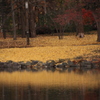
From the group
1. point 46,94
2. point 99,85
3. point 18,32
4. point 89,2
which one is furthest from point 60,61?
point 18,32

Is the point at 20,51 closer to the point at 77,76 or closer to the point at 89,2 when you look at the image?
the point at 89,2

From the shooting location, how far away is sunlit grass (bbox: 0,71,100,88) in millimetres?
19438

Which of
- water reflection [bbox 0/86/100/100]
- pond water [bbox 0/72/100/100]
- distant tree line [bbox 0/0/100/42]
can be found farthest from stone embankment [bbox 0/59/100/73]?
water reflection [bbox 0/86/100/100]

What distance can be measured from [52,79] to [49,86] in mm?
2433

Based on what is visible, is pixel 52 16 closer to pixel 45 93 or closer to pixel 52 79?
pixel 52 79

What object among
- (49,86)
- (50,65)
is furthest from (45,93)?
(50,65)

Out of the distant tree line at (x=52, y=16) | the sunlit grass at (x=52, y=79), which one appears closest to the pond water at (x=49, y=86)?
the sunlit grass at (x=52, y=79)

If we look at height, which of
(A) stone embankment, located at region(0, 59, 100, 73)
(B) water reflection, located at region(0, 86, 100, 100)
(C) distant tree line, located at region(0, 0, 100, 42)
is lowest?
(A) stone embankment, located at region(0, 59, 100, 73)

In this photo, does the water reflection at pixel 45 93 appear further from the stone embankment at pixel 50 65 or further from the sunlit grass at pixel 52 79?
the stone embankment at pixel 50 65

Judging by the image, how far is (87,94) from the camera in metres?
16.3

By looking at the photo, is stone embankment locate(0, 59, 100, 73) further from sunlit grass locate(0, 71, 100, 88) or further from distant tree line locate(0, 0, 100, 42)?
distant tree line locate(0, 0, 100, 42)

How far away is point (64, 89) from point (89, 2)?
1776cm

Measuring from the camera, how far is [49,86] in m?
18.9

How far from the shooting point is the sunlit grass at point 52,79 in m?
19.4
